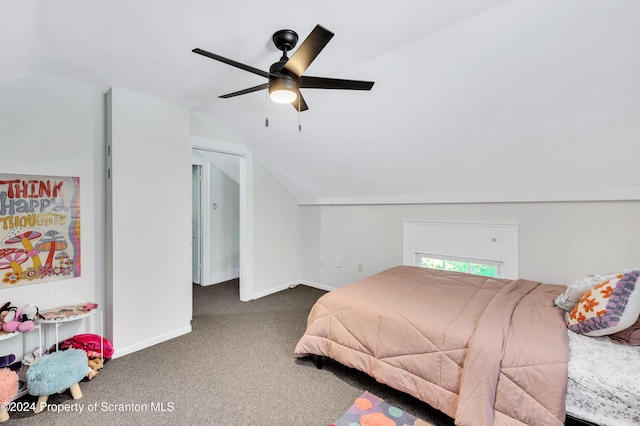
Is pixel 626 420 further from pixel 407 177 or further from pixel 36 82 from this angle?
pixel 36 82

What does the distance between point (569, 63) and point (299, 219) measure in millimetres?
3370

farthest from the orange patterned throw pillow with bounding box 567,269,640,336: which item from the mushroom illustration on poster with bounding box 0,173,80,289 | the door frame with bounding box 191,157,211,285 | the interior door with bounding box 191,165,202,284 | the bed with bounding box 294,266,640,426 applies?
the interior door with bounding box 191,165,202,284

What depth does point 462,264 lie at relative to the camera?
10.0 feet

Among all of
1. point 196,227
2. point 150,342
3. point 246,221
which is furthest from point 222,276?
point 150,342

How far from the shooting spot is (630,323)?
137cm

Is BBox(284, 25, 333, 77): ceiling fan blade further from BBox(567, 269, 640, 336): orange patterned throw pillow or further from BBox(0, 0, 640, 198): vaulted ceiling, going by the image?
BBox(567, 269, 640, 336): orange patterned throw pillow

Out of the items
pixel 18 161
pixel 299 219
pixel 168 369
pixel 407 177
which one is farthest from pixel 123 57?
pixel 299 219

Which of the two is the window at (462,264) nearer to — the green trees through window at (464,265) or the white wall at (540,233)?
the green trees through window at (464,265)

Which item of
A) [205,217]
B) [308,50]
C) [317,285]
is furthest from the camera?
[205,217]

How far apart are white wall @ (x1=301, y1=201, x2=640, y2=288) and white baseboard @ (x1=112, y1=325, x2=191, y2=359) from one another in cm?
205

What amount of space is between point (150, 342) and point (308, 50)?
2633 millimetres

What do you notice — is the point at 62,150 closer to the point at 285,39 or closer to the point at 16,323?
the point at 16,323

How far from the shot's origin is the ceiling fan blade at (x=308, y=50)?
49.2 inches

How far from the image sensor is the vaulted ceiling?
4.74ft
